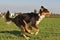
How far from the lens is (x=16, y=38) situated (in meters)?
12.1

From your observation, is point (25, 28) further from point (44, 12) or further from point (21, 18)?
point (44, 12)

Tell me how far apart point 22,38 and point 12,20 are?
5.64ft

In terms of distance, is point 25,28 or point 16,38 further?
point 25,28

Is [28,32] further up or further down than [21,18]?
further down

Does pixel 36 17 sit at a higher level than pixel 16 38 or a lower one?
higher

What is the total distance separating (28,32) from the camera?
13.8 metres

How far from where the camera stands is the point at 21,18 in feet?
43.4

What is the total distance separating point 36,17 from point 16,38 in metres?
1.89

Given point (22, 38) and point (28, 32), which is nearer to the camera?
point (22, 38)

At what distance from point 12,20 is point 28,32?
3.75ft

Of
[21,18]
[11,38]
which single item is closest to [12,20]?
[21,18]

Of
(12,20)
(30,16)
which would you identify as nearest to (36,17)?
(30,16)

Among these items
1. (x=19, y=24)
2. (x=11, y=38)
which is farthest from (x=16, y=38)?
(x=19, y=24)

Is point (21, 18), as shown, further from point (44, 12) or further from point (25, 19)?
point (44, 12)
